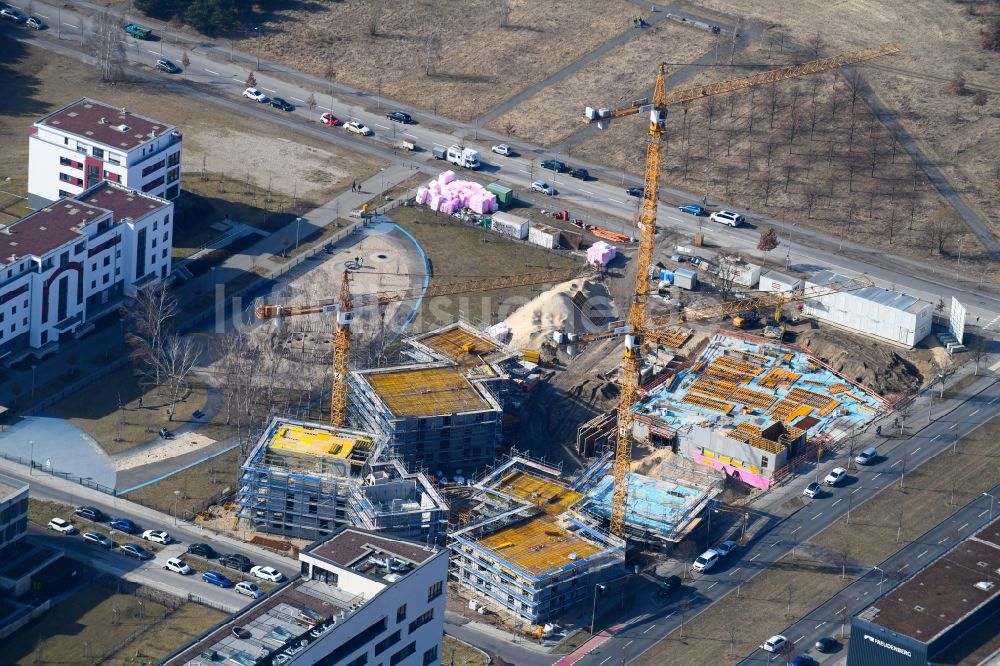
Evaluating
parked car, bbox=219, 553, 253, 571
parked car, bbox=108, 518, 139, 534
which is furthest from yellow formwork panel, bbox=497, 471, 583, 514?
parked car, bbox=108, 518, 139, 534

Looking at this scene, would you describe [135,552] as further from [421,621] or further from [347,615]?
[347,615]

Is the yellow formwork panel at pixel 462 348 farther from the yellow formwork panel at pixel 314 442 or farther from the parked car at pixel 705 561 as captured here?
the parked car at pixel 705 561

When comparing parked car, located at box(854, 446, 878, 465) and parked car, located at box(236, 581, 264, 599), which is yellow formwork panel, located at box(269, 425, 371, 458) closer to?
parked car, located at box(236, 581, 264, 599)

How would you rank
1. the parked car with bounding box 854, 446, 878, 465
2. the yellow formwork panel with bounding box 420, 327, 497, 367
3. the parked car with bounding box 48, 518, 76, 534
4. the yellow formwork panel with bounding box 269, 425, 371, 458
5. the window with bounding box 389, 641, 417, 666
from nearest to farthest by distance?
the window with bounding box 389, 641, 417, 666 < the parked car with bounding box 48, 518, 76, 534 < the yellow formwork panel with bounding box 269, 425, 371, 458 < the parked car with bounding box 854, 446, 878, 465 < the yellow formwork panel with bounding box 420, 327, 497, 367

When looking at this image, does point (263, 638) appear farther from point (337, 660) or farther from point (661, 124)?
point (661, 124)

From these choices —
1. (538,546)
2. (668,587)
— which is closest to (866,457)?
(668,587)

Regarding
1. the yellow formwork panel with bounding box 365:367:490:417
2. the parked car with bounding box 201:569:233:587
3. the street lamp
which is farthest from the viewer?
the yellow formwork panel with bounding box 365:367:490:417

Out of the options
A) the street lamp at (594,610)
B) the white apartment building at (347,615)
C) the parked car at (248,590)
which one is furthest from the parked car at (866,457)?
the parked car at (248,590)
